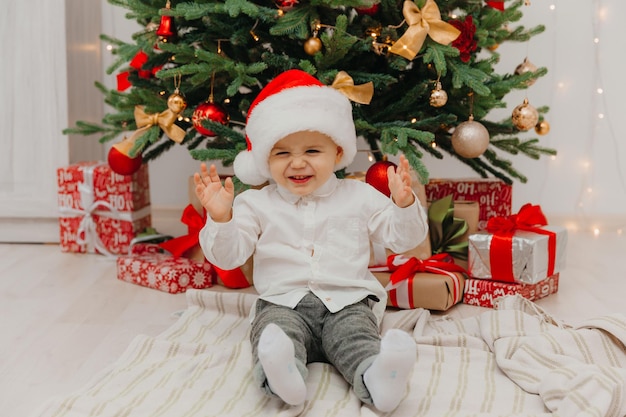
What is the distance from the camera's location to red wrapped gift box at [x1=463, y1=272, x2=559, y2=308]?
160 centimetres

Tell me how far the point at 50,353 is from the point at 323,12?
3.11 feet

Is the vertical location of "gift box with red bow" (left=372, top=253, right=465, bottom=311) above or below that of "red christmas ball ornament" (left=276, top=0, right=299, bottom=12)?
below

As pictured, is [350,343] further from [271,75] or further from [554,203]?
[554,203]

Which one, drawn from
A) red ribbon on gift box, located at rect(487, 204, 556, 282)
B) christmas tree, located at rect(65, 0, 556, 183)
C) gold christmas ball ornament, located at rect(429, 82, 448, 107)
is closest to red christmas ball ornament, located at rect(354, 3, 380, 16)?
christmas tree, located at rect(65, 0, 556, 183)

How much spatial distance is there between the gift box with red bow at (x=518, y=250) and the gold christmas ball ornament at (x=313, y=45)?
1.81 ft

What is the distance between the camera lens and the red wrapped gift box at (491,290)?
1.60m

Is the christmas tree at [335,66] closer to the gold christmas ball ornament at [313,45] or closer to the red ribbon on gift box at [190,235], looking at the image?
the gold christmas ball ornament at [313,45]

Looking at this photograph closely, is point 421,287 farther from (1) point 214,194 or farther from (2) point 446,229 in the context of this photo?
(1) point 214,194

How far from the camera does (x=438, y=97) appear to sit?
1.62 m

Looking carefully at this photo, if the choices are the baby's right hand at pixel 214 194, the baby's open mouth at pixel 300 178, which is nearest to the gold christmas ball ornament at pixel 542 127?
the baby's open mouth at pixel 300 178

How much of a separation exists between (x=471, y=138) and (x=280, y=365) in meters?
0.89

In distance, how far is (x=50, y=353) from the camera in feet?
4.37

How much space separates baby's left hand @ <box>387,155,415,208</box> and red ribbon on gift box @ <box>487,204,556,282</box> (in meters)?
0.46

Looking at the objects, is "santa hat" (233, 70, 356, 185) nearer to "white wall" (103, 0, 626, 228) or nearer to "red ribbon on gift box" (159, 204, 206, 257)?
"red ribbon on gift box" (159, 204, 206, 257)
